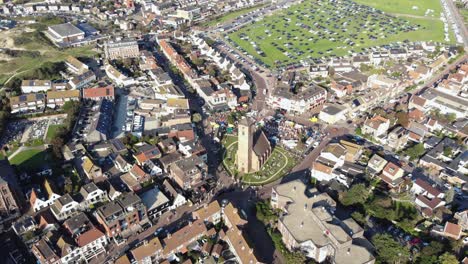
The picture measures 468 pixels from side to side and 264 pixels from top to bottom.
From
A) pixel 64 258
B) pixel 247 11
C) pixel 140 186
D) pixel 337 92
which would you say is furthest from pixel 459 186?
pixel 247 11

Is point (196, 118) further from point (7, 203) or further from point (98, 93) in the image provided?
point (7, 203)

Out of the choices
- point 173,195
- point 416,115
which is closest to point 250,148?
point 173,195

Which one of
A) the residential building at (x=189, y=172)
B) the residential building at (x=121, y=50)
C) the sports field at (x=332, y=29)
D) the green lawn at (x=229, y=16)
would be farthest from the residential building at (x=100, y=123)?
the green lawn at (x=229, y=16)

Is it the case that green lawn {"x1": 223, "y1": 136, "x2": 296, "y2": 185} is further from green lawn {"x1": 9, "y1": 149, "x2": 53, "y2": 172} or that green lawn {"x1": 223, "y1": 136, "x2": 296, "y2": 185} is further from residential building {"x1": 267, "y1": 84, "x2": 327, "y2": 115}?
green lawn {"x1": 9, "y1": 149, "x2": 53, "y2": 172}

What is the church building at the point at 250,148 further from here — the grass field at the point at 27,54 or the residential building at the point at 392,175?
the grass field at the point at 27,54

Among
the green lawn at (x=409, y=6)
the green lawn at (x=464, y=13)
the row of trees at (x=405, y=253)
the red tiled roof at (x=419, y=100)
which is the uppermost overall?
the row of trees at (x=405, y=253)

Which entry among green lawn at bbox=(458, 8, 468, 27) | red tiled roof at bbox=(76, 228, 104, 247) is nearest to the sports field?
green lawn at bbox=(458, 8, 468, 27)

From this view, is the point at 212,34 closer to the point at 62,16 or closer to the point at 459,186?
the point at 62,16
